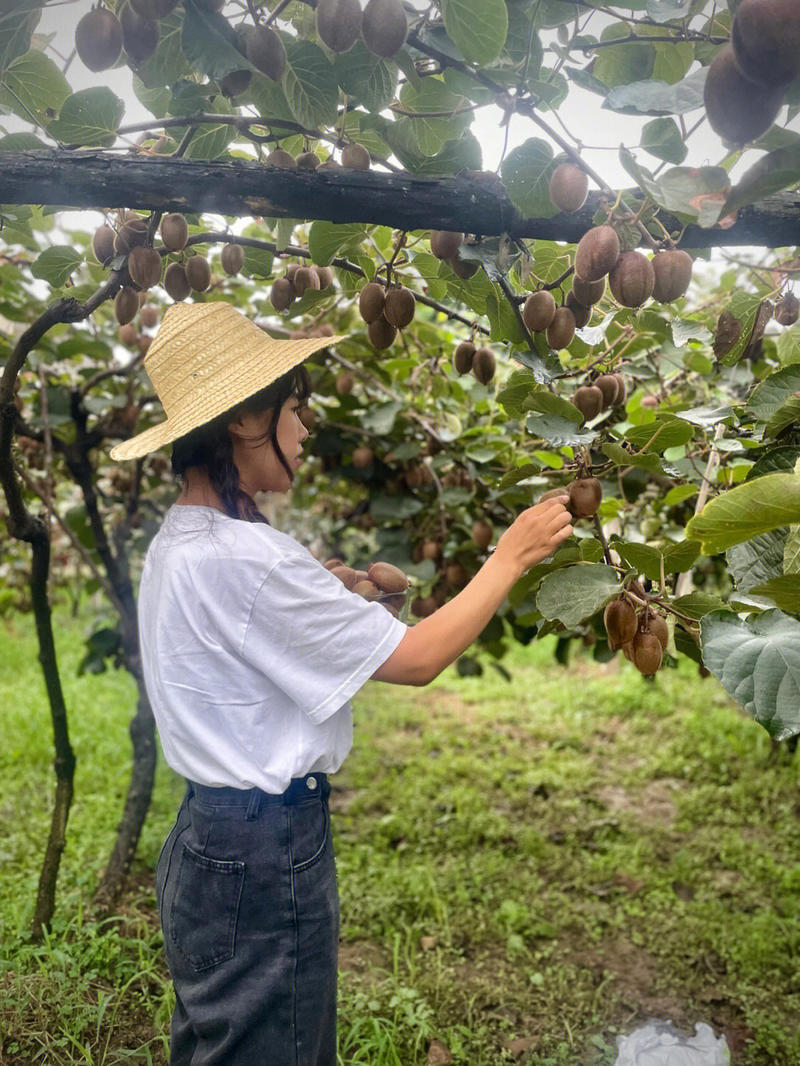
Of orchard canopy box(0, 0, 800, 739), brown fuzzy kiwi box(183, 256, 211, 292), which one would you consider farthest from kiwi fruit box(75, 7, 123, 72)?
brown fuzzy kiwi box(183, 256, 211, 292)

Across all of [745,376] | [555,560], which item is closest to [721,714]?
[745,376]

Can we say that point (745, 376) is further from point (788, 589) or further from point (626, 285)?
point (788, 589)

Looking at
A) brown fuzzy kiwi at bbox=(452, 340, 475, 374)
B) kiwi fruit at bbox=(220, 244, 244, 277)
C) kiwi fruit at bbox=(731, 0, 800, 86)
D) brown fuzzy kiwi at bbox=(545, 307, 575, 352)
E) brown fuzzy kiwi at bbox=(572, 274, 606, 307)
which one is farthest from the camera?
brown fuzzy kiwi at bbox=(452, 340, 475, 374)

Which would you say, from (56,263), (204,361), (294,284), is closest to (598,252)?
(204,361)

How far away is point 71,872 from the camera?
2920 millimetres

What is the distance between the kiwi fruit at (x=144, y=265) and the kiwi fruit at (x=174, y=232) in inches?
2.0

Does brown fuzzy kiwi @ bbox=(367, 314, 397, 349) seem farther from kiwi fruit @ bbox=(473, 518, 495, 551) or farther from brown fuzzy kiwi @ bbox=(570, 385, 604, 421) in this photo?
kiwi fruit @ bbox=(473, 518, 495, 551)

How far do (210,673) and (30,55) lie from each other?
36.7 inches

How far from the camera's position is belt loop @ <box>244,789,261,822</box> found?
4.44 ft

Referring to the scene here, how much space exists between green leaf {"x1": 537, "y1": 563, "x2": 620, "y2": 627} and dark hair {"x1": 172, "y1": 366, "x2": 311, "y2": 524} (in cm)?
45

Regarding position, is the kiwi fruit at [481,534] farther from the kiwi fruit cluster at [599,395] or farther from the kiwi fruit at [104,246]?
the kiwi fruit at [104,246]

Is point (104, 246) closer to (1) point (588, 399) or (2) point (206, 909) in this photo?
(1) point (588, 399)

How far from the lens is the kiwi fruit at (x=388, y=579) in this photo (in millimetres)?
1569

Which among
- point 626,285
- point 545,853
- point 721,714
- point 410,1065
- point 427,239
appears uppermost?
point 427,239
